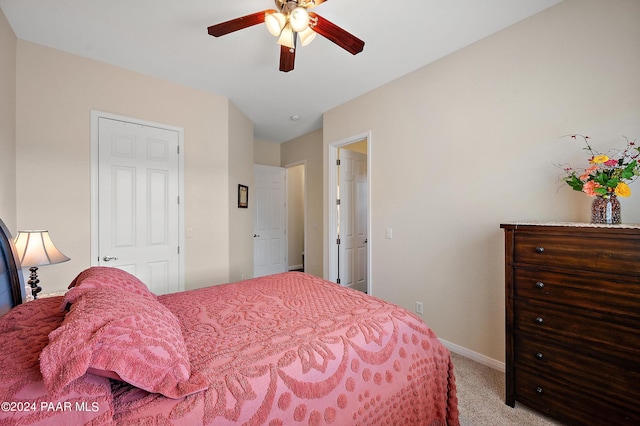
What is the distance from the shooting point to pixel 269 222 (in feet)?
17.1

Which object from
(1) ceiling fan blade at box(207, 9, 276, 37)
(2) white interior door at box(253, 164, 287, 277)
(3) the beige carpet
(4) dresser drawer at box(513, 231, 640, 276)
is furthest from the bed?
(2) white interior door at box(253, 164, 287, 277)

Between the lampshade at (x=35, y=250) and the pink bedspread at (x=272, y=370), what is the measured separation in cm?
58

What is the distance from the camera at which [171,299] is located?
169 centimetres

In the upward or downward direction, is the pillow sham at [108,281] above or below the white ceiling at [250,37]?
below

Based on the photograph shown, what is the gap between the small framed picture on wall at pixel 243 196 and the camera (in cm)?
390

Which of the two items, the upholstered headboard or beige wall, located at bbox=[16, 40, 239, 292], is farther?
beige wall, located at bbox=[16, 40, 239, 292]

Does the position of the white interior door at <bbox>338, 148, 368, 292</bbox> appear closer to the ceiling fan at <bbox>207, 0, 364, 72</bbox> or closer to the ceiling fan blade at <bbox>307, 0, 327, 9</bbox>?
the ceiling fan at <bbox>207, 0, 364, 72</bbox>

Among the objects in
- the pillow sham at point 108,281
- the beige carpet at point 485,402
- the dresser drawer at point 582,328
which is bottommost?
the beige carpet at point 485,402

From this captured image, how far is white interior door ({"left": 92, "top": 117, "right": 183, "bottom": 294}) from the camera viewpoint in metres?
2.60

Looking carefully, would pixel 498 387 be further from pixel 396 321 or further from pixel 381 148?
pixel 381 148

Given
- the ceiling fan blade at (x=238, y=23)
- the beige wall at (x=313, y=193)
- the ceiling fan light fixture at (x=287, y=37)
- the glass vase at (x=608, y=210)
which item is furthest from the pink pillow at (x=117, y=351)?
the beige wall at (x=313, y=193)

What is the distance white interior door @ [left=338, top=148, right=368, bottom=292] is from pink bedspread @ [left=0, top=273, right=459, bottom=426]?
7.16 ft

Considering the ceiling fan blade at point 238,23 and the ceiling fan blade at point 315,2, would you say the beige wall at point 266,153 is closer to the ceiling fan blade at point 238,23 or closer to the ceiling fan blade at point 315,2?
the ceiling fan blade at point 238,23

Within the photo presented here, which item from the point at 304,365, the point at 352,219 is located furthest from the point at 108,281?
the point at 352,219
